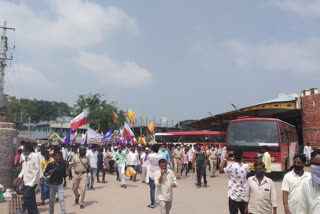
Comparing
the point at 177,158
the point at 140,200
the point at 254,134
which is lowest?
the point at 140,200

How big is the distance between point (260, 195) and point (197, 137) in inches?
936

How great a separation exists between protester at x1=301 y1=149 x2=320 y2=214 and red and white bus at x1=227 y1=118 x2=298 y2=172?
9359 mm

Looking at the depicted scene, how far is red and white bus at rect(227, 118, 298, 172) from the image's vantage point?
41.2 ft

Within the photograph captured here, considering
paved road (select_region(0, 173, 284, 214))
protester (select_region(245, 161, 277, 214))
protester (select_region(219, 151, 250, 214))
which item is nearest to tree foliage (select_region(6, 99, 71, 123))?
paved road (select_region(0, 173, 284, 214))

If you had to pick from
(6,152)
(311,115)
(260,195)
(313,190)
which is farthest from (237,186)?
(311,115)

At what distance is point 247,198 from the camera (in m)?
4.56

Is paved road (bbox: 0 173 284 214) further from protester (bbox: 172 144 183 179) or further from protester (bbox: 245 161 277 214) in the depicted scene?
protester (bbox: 245 161 277 214)

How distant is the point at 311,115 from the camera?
21.7m

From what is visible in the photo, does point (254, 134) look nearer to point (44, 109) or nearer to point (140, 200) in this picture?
point (140, 200)

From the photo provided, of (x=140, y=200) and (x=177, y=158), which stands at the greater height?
(x=177, y=158)

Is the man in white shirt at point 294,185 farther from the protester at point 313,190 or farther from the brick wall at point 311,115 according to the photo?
the brick wall at point 311,115

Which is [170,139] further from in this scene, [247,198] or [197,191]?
[247,198]

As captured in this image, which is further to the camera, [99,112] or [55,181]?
[99,112]

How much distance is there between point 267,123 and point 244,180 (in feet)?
28.6
